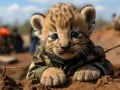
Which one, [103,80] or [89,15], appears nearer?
[103,80]

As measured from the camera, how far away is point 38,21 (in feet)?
18.3

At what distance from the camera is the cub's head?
499 centimetres

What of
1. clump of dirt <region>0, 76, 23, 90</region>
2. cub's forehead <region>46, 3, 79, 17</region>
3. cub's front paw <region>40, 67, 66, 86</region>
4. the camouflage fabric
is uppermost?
cub's forehead <region>46, 3, 79, 17</region>

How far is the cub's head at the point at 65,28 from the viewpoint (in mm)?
4988

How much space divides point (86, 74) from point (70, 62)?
347 mm

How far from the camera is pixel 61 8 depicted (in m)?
5.34

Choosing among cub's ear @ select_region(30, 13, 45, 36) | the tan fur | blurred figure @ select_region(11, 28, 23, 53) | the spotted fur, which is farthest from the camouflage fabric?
blurred figure @ select_region(11, 28, 23, 53)

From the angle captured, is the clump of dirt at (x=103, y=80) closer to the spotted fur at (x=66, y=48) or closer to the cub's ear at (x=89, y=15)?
the spotted fur at (x=66, y=48)

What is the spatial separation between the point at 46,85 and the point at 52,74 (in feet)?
0.49

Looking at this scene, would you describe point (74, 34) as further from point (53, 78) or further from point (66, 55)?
point (53, 78)

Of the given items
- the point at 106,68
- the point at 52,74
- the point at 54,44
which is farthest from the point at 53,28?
the point at 106,68

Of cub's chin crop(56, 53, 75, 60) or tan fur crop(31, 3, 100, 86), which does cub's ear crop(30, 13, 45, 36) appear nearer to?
tan fur crop(31, 3, 100, 86)

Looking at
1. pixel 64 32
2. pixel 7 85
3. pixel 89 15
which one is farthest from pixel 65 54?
pixel 7 85

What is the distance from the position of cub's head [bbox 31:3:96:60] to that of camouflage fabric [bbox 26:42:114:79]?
0.41 feet
